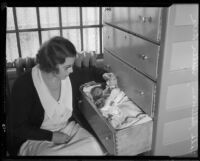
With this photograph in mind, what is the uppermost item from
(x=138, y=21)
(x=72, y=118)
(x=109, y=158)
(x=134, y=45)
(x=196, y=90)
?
(x=138, y=21)

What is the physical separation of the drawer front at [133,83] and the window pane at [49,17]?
0.41 meters

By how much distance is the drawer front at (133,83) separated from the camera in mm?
1207

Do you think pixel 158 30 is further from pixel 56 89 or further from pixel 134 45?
pixel 56 89

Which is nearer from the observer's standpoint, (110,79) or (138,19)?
(138,19)

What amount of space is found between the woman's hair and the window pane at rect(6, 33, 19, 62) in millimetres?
120

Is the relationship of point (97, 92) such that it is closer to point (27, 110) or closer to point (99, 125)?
point (99, 125)

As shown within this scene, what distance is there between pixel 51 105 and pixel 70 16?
0.41 m

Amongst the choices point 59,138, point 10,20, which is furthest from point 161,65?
point 10,20

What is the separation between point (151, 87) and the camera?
3.85 feet

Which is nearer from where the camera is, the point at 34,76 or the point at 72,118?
the point at 34,76

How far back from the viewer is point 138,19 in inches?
46.8

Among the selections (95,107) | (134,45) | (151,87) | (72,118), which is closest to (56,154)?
(72,118)

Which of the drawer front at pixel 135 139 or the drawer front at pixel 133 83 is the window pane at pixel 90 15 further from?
the drawer front at pixel 135 139

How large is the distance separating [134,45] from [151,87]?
23cm
